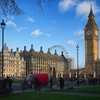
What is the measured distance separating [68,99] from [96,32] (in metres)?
153

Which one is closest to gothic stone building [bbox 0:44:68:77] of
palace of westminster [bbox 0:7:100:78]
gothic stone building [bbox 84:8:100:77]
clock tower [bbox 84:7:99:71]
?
palace of westminster [bbox 0:7:100:78]

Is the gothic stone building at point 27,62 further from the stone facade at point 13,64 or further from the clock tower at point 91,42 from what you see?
the clock tower at point 91,42

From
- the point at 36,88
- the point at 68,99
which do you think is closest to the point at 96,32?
the point at 36,88

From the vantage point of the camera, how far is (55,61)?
611ft

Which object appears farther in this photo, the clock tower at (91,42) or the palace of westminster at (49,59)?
the clock tower at (91,42)

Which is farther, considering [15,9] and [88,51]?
[88,51]

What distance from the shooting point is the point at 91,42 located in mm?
166000

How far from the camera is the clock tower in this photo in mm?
164375

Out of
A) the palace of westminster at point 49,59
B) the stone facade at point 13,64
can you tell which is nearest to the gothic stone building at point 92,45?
the palace of westminster at point 49,59

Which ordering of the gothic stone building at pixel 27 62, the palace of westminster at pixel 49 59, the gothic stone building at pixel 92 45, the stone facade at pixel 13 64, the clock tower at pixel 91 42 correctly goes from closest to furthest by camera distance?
the stone facade at pixel 13 64, the gothic stone building at pixel 27 62, the palace of westminster at pixel 49 59, the gothic stone building at pixel 92 45, the clock tower at pixel 91 42

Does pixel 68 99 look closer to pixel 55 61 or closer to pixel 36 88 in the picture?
pixel 36 88

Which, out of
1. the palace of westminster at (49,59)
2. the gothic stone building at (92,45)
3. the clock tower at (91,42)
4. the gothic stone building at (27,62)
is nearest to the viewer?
the gothic stone building at (27,62)

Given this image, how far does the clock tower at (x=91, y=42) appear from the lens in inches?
6471

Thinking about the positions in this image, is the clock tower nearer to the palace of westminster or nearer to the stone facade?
the palace of westminster
